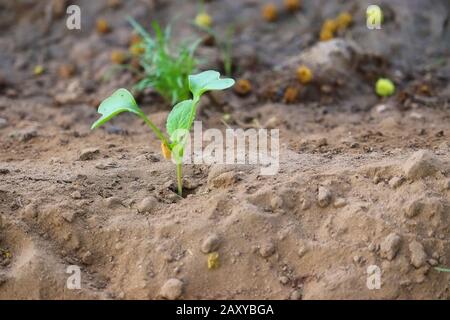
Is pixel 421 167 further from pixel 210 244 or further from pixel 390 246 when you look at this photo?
pixel 210 244

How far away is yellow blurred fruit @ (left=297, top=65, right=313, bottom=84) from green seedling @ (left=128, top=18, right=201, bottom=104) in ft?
1.85

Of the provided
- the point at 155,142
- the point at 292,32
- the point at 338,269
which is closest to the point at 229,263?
the point at 338,269

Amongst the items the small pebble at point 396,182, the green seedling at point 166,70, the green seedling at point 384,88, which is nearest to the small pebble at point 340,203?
the small pebble at point 396,182

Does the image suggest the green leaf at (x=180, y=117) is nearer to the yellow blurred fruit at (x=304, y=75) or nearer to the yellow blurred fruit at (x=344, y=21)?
the yellow blurred fruit at (x=304, y=75)

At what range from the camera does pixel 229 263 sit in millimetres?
2240

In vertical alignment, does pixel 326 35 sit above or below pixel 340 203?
above

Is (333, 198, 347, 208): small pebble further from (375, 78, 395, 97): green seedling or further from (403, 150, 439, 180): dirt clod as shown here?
(375, 78, 395, 97): green seedling

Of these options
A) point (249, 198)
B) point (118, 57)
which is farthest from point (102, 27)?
point (249, 198)

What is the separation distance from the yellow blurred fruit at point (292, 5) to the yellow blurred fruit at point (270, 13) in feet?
0.26

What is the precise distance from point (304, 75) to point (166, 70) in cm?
74

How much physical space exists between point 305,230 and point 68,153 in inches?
46.6

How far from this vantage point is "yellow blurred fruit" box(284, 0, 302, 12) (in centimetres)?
426

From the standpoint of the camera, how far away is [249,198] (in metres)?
2.41
